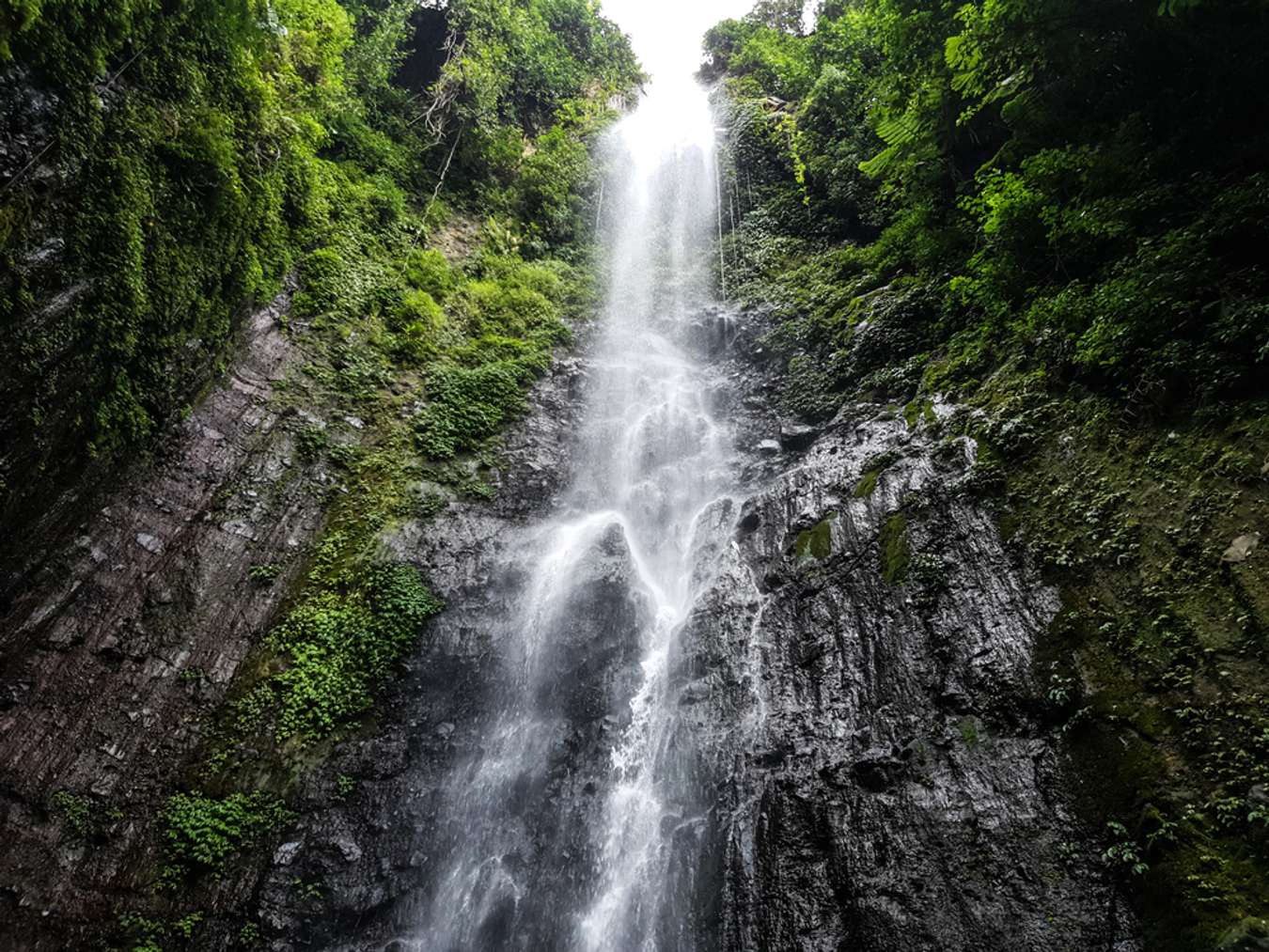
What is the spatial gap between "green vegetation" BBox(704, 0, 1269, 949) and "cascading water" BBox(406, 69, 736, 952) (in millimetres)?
2931

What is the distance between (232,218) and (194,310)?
49.9 inches

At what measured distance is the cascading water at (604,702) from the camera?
590 centimetres

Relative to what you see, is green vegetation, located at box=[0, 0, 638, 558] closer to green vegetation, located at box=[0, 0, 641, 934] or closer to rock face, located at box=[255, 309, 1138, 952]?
green vegetation, located at box=[0, 0, 641, 934]

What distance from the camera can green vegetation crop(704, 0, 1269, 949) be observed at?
3729mm

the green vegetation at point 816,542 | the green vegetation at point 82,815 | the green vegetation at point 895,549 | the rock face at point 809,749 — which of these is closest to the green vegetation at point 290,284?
the green vegetation at point 82,815

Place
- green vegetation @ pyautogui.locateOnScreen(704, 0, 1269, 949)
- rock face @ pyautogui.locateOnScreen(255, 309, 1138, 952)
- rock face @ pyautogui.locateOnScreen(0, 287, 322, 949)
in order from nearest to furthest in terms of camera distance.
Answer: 1. green vegetation @ pyautogui.locateOnScreen(704, 0, 1269, 949)
2. rock face @ pyautogui.locateOnScreen(255, 309, 1138, 952)
3. rock face @ pyautogui.locateOnScreen(0, 287, 322, 949)

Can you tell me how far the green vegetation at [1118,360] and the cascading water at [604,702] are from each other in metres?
2.93

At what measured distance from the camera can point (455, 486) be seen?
9586 millimetres

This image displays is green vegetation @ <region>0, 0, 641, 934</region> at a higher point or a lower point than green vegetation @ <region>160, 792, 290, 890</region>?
higher

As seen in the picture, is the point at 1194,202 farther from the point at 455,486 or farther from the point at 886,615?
the point at 455,486

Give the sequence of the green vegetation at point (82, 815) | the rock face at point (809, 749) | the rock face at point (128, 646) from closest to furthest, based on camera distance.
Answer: the rock face at point (809, 749), the rock face at point (128, 646), the green vegetation at point (82, 815)

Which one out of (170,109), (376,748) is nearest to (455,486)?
(376,748)

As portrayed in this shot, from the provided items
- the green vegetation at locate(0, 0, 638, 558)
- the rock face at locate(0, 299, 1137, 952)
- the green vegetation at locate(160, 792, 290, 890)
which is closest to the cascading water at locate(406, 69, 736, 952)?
the rock face at locate(0, 299, 1137, 952)

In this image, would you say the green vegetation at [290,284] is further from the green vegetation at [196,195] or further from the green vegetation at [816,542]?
the green vegetation at [816,542]
